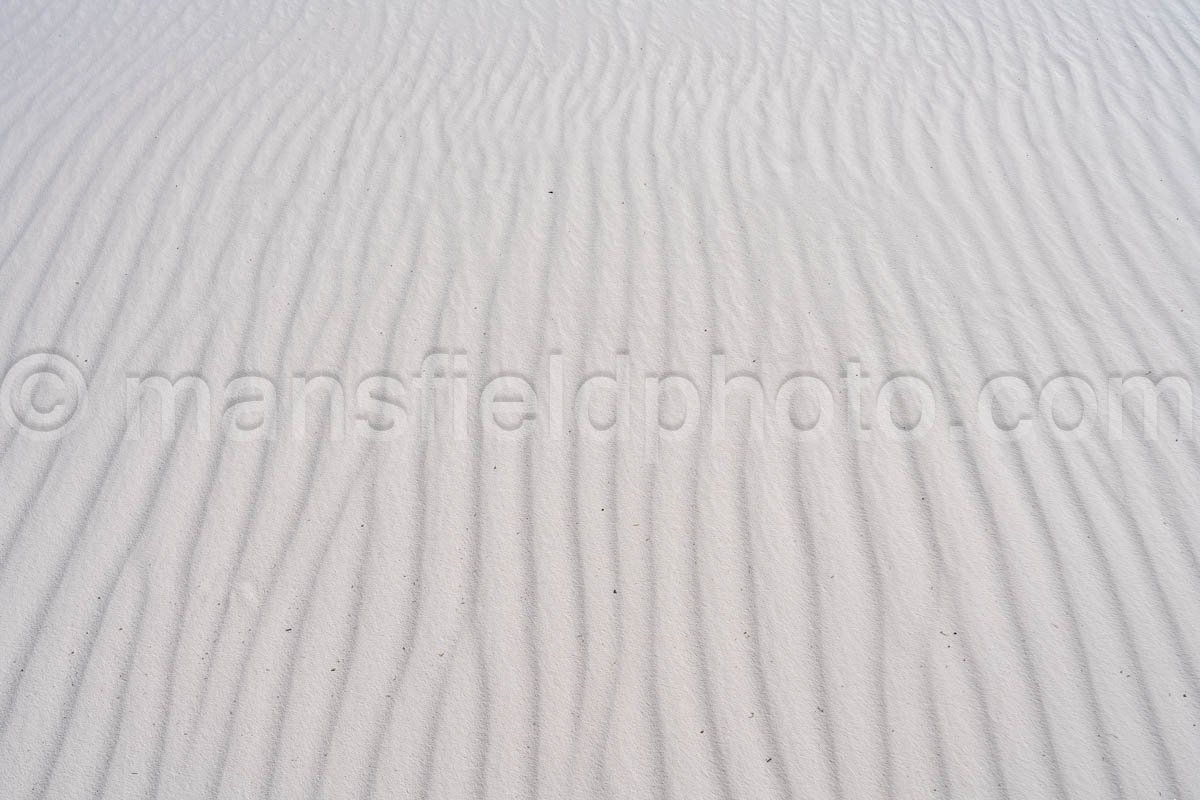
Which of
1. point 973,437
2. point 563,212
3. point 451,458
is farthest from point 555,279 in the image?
point 973,437

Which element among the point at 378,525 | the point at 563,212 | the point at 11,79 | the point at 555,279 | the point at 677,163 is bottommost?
the point at 378,525

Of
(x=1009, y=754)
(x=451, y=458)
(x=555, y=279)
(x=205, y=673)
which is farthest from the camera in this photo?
(x=555, y=279)

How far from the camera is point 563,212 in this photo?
3514 millimetres

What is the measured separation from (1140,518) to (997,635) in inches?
25.1

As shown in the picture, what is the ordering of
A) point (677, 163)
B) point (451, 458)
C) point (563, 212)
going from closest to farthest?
point (451, 458)
point (563, 212)
point (677, 163)

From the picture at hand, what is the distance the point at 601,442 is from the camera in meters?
2.78

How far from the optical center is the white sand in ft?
7.18

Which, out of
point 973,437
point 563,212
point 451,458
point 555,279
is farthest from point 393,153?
point 973,437

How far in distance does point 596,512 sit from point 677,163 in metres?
1.85

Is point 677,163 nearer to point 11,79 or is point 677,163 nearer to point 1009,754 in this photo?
point 1009,754

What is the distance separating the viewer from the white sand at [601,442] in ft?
7.18

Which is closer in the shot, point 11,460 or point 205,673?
point 205,673

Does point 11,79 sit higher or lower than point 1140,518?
higher

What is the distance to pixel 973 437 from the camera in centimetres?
277
